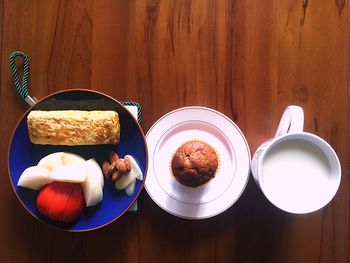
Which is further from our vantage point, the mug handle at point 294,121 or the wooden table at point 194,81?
the wooden table at point 194,81

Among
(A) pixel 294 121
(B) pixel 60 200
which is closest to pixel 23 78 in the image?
(B) pixel 60 200

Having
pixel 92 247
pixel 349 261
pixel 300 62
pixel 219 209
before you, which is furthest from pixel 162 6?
pixel 349 261

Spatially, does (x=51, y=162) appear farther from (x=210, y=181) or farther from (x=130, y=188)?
(x=210, y=181)

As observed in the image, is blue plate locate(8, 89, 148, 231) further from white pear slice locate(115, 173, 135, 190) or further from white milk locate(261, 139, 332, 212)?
white milk locate(261, 139, 332, 212)

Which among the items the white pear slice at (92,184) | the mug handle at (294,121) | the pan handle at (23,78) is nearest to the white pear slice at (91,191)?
the white pear slice at (92,184)

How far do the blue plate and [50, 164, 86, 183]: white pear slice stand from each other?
45 millimetres

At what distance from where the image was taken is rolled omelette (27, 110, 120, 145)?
0.70 metres

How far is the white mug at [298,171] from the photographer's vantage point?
0.68 m

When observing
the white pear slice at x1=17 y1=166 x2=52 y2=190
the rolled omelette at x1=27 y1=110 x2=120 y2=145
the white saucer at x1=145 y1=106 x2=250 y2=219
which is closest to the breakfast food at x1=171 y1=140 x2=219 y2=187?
the white saucer at x1=145 y1=106 x2=250 y2=219

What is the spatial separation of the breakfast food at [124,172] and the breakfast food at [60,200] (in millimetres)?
68

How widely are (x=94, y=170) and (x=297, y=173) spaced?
402mm

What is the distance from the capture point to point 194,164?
705 mm

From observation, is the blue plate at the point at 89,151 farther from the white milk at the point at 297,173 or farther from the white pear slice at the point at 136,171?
the white milk at the point at 297,173

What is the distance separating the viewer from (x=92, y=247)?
80 cm
